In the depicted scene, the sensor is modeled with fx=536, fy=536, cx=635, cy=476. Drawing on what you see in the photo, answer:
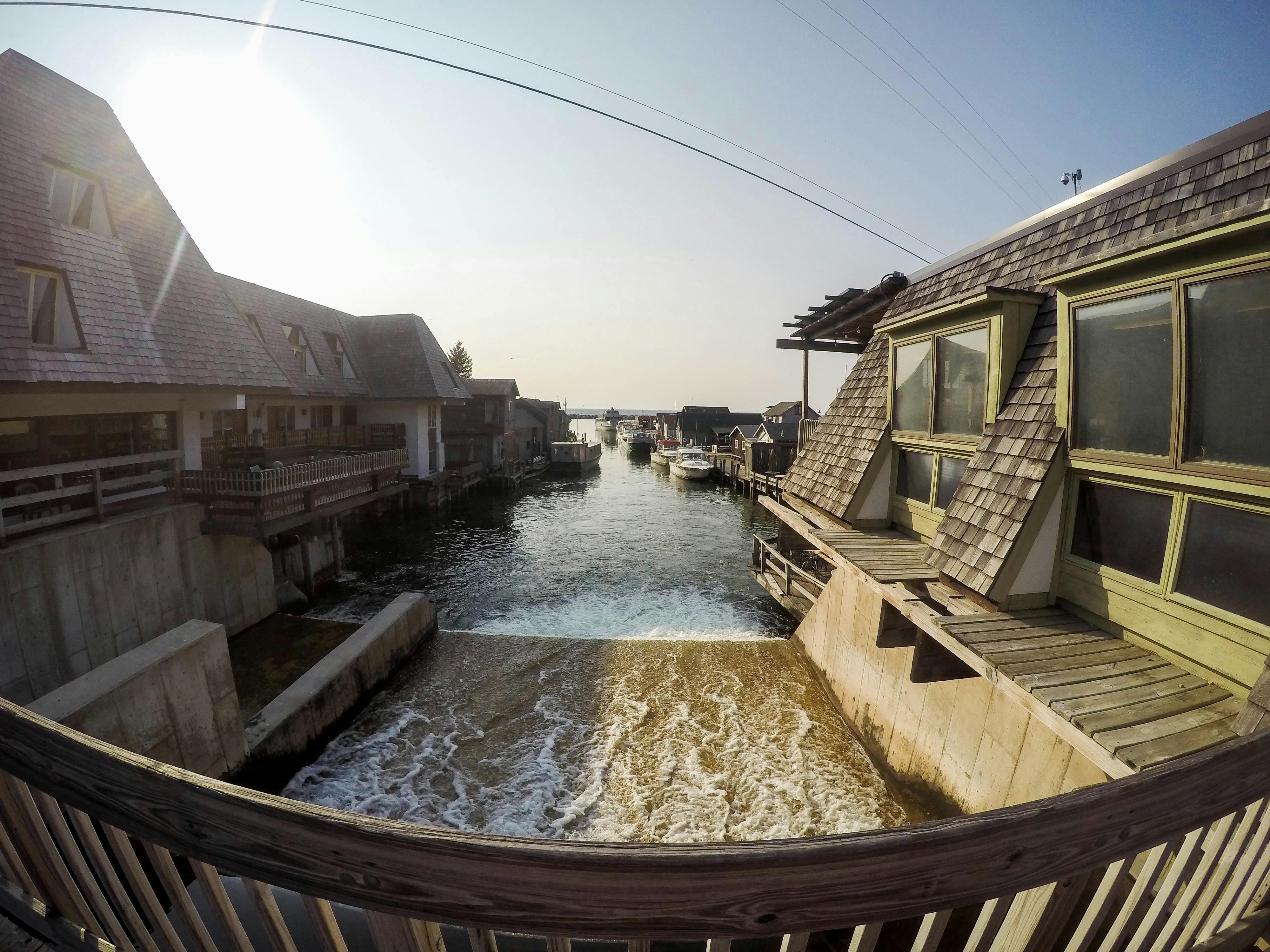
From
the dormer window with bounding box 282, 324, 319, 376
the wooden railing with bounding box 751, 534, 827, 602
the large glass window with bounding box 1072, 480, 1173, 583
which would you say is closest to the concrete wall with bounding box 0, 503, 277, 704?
the wooden railing with bounding box 751, 534, 827, 602

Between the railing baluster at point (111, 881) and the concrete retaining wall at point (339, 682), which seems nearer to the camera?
the railing baluster at point (111, 881)

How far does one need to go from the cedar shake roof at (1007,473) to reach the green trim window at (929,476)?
0.59 m

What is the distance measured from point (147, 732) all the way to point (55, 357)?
5994mm

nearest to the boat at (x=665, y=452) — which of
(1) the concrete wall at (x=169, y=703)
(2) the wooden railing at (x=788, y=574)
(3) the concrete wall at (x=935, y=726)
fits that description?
(2) the wooden railing at (x=788, y=574)

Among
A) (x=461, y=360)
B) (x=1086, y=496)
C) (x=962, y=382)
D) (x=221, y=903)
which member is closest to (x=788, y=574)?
(x=962, y=382)

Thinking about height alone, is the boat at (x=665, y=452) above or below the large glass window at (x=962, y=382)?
below

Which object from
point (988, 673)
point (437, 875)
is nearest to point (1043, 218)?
point (988, 673)

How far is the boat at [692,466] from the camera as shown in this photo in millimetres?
40219

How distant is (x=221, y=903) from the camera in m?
1.39

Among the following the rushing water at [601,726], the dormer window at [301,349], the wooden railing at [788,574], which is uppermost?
the dormer window at [301,349]

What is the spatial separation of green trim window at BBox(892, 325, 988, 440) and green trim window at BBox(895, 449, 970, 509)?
0.29m

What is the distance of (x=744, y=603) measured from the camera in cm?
1420

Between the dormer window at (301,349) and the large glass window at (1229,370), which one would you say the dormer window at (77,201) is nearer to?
the dormer window at (301,349)

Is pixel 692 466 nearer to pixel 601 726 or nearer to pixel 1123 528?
pixel 601 726
